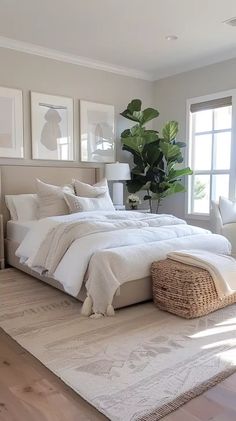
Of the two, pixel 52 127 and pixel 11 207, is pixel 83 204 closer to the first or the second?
pixel 11 207

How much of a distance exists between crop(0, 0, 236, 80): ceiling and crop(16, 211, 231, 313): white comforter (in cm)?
212

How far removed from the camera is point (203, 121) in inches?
214

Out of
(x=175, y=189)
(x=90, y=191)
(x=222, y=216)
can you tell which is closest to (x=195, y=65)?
(x=175, y=189)

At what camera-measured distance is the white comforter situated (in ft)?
8.96

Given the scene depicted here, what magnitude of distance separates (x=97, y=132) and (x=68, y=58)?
3.66ft

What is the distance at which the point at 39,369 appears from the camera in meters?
2.01

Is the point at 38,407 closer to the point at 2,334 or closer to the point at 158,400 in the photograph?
the point at 158,400

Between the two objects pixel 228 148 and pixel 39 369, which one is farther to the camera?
pixel 228 148

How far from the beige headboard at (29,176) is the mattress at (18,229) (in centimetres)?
28

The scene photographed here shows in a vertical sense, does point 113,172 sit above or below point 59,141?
below

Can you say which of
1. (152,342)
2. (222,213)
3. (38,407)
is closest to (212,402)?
(152,342)

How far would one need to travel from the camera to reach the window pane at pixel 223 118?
16.7 feet

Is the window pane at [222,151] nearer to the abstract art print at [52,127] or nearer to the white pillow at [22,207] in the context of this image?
the abstract art print at [52,127]

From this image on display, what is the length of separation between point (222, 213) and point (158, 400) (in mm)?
3226
